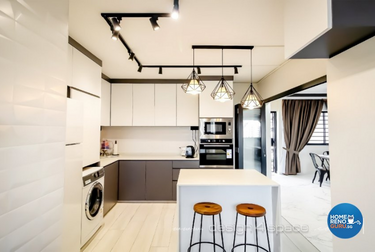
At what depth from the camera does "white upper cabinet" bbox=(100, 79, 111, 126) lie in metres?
3.50

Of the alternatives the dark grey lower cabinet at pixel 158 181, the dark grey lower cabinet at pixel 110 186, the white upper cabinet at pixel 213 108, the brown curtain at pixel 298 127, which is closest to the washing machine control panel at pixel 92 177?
the dark grey lower cabinet at pixel 110 186

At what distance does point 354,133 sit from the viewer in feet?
4.25

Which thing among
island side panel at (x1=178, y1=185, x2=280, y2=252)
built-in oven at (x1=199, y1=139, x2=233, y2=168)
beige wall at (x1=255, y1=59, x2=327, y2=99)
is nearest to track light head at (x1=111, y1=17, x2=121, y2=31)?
island side panel at (x1=178, y1=185, x2=280, y2=252)

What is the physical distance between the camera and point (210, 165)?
140 inches

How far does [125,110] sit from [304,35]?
340 cm

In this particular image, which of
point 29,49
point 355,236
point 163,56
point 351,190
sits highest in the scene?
point 163,56

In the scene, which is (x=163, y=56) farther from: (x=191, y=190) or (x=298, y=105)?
(x=298, y=105)

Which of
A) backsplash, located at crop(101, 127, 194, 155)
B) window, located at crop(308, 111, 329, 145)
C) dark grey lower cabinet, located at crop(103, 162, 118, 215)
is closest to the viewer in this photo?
dark grey lower cabinet, located at crop(103, 162, 118, 215)

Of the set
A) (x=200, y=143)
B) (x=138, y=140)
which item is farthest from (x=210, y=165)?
(x=138, y=140)

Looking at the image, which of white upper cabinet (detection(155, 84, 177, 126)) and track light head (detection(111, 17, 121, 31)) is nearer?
track light head (detection(111, 17, 121, 31))

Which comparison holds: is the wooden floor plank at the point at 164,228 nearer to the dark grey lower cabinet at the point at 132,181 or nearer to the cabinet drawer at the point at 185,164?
the dark grey lower cabinet at the point at 132,181

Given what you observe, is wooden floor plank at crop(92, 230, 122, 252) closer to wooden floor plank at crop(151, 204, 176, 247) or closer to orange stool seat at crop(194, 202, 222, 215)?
wooden floor plank at crop(151, 204, 176, 247)

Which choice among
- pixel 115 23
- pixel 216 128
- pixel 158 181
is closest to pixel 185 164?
pixel 158 181

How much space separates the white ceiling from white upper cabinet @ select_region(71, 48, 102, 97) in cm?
18
